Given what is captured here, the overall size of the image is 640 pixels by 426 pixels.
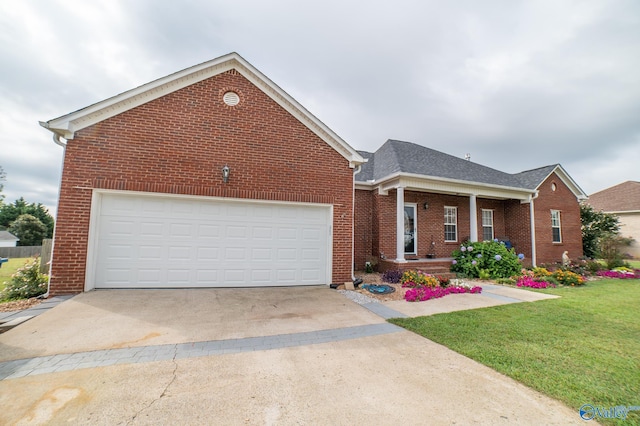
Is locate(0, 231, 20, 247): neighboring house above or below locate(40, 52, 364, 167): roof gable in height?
below

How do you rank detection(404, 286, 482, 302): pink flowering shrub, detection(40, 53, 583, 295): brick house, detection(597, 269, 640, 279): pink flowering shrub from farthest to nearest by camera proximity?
detection(597, 269, 640, 279): pink flowering shrub → detection(404, 286, 482, 302): pink flowering shrub → detection(40, 53, 583, 295): brick house

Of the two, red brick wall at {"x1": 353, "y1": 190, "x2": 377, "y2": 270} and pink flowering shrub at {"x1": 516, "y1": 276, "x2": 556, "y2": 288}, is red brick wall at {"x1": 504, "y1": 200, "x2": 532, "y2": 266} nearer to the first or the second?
pink flowering shrub at {"x1": 516, "y1": 276, "x2": 556, "y2": 288}

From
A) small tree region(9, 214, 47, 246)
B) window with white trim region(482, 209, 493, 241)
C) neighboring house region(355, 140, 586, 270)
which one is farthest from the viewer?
small tree region(9, 214, 47, 246)

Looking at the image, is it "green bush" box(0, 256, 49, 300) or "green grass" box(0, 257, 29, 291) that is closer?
"green bush" box(0, 256, 49, 300)

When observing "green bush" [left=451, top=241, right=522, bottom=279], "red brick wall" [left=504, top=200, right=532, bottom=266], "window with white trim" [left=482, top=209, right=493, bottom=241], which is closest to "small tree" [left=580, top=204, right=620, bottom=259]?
"red brick wall" [left=504, top=200, right=532, bottom=266]

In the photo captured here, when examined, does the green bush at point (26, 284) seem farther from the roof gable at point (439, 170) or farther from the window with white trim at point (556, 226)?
the window with white trim at point (556, 226)

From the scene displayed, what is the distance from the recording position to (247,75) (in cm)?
720

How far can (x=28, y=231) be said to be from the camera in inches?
1373

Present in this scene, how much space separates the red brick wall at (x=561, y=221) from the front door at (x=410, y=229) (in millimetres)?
6882

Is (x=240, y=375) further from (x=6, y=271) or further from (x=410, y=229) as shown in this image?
(x=6, y=271)

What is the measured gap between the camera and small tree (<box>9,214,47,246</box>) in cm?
3447

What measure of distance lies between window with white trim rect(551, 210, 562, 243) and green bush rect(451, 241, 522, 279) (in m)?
6.05

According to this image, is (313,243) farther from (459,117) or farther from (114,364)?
(459,117)

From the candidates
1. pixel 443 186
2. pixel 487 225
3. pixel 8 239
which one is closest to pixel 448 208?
pixel 443 186
